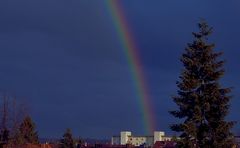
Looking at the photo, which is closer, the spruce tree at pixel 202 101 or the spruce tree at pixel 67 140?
the spruce tree at pixel 202 101

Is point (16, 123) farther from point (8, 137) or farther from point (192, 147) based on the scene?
point (192, 147)

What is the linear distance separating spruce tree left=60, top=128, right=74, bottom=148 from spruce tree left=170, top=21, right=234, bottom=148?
44.5 metres

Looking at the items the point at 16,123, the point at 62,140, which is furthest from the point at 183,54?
the point at 62,140

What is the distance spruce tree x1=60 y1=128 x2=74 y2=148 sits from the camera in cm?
9238

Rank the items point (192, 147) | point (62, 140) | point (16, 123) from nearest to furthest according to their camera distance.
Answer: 1. point (192, 147)
2. point (16, 123)
3. point (62, 140)

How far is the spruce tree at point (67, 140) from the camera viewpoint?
9238 centimetres

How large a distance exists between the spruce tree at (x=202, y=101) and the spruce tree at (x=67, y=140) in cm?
4453

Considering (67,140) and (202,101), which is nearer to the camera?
(202,101)

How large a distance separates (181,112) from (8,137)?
16.5 meters

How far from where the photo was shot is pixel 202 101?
48.8 meters

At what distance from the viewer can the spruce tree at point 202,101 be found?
48062 mm

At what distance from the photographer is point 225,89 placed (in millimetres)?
49219

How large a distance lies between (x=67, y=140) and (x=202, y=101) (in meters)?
47.3

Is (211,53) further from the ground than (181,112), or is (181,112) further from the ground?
(211,53)
